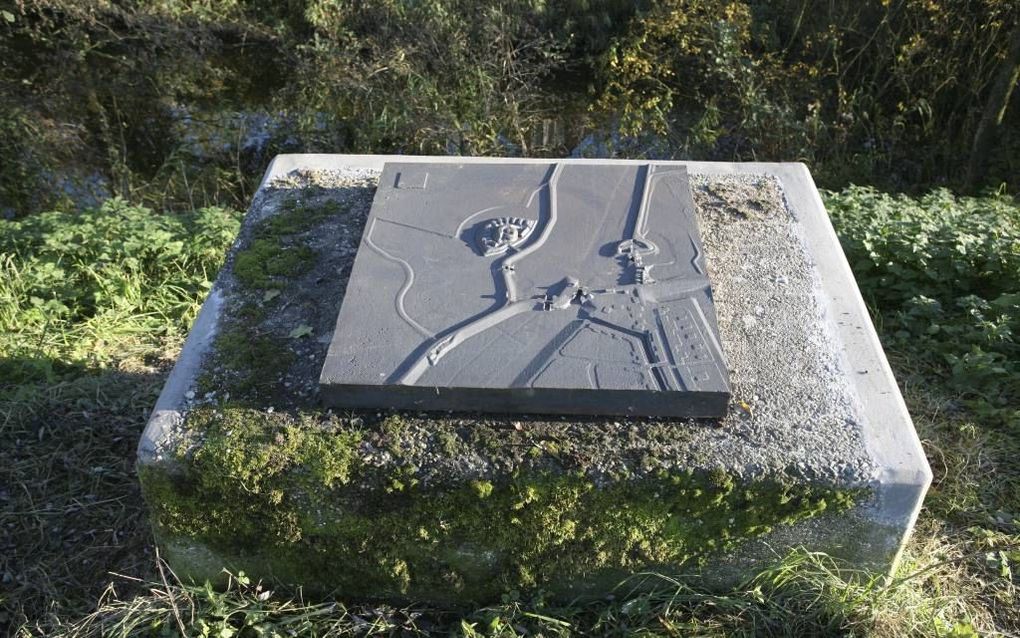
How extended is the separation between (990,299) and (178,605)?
10.5ft

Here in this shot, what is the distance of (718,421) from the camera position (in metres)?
2.06

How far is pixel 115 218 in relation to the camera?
4.05 meters

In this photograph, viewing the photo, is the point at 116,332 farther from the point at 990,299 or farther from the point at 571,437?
the point at 990,299

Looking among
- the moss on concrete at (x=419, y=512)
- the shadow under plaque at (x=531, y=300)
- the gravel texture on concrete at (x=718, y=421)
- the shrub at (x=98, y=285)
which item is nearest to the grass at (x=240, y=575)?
the shrub at (x=98, y=285)

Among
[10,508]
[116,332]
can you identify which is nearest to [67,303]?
[116,332]

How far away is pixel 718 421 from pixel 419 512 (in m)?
0.76

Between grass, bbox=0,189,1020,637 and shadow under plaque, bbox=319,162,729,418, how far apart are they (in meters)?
0.57

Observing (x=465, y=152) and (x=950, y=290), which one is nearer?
(x=950, y=290)

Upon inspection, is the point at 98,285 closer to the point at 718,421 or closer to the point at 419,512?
the point at 419,512

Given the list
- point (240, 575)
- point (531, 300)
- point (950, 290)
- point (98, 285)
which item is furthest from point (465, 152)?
point (240, 575)

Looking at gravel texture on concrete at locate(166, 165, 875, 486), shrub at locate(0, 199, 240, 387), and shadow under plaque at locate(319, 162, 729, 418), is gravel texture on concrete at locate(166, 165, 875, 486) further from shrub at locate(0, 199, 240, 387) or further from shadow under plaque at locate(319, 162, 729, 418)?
shrub at locate(0, 199, 240, 387)

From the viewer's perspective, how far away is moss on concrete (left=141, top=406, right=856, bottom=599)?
1.97 meters

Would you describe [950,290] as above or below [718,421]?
below

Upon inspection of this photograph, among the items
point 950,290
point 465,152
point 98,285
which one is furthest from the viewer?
point 465,152
